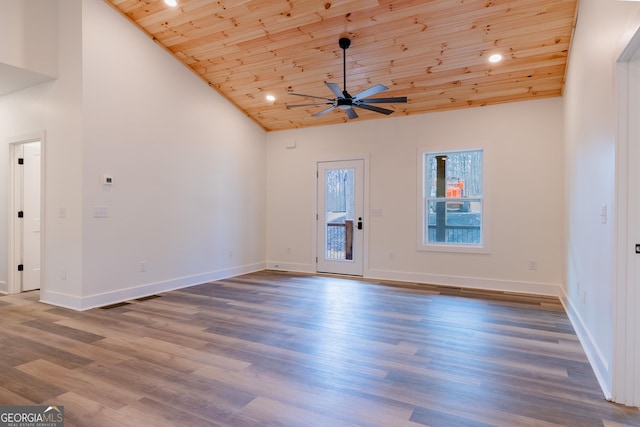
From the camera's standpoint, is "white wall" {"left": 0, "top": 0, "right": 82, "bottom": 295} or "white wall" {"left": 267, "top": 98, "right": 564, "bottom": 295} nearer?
"white wall" {"left": 0, "top": 0, "right": 82, "bottom": 295}

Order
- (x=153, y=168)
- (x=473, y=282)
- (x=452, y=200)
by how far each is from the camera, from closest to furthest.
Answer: (x=153, y=168) → (x=473, y=282) → (x=452, y=200)

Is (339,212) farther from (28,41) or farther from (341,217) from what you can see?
(28,41)

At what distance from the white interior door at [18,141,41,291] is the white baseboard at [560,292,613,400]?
6.56 metres

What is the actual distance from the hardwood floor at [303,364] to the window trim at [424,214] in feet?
3.74

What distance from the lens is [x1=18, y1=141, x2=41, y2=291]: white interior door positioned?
4840 millimetres

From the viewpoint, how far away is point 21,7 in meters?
3.85

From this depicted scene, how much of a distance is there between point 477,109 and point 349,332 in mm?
4002

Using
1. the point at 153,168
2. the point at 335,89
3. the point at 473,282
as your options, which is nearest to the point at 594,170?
the point at 335,89

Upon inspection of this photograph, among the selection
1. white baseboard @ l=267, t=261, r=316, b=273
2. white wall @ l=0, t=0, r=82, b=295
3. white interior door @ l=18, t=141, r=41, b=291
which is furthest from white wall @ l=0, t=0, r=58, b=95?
white baseboard @ l=267, t=261, r=316, b=273

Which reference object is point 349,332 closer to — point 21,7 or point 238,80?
point 238,80

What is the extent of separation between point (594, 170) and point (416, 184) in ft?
9.91

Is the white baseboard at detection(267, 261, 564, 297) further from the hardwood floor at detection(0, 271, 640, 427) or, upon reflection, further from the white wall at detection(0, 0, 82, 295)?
the white wall at detection(0, 0, 82, 295)

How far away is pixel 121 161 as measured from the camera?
14.5ft

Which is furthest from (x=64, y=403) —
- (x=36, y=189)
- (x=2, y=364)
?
(x=36, y=189)
